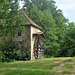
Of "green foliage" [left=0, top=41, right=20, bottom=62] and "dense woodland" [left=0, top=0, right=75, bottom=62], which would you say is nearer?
"dense woodland" [left=0, top=0, right=75, bottom=62]

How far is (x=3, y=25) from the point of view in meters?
14.6

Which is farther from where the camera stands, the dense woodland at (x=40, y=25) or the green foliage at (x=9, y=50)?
the green foliage at (x=9, y=50)

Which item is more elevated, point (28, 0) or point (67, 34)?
point (28, 0)

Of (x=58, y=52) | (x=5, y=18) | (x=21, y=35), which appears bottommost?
(x=58, y=52)

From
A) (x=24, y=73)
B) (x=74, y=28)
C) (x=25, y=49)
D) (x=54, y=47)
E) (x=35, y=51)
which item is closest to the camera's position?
(x=24, y=73)

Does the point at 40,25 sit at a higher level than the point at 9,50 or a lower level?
higher

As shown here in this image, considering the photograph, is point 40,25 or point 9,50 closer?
point 9,50

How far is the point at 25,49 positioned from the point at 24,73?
13773 millimetres

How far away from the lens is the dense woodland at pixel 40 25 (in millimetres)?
15016

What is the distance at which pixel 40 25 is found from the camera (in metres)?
30.3

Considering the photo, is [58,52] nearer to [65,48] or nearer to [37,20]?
[65,48]

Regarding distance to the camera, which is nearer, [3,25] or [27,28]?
[3,25]

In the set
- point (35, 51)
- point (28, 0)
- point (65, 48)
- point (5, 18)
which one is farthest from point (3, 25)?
point (28, 0)

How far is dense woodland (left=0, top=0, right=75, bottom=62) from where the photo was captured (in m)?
15.0
